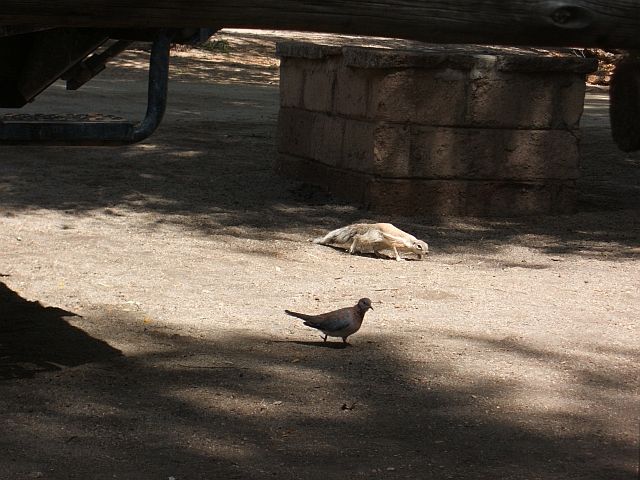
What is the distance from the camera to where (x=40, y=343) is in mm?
4602

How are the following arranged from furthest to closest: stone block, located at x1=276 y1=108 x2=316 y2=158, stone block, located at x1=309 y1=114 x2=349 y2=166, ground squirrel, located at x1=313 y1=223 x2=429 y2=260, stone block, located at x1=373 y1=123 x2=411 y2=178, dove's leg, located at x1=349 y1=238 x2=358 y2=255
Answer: stone block, located at x1=276 y1=108 x2=316 y2=158
stone block, located at x1=309 y1=114 x2=349 y2=166
stone block, located at x1=373 y1=123 x2=411 y2=178
dove's leg, located at x1=349 y1=238 x2=358 y2=255
ground squirrel, located at x1=313 y1=223 x2=429 y2=260

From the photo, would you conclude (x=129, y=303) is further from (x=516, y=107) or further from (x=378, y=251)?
(x=516, y=107)

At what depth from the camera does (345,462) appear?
332 centimetres

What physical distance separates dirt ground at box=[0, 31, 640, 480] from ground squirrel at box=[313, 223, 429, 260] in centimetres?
15

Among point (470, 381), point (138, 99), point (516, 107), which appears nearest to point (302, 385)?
point (470, 381)

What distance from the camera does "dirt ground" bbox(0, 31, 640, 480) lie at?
3422 mm

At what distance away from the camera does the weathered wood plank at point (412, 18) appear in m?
2.96

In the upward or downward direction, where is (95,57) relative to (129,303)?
upward

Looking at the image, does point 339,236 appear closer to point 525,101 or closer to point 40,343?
point 525,101

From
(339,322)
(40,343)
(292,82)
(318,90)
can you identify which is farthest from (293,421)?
(292,82)

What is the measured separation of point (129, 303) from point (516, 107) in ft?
14.1

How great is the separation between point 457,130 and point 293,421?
4.87m

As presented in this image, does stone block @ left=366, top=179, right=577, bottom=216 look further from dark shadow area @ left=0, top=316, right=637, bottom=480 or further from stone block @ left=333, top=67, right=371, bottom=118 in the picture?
dark shadow area @ left=0, top=316, right=637, bottom=480

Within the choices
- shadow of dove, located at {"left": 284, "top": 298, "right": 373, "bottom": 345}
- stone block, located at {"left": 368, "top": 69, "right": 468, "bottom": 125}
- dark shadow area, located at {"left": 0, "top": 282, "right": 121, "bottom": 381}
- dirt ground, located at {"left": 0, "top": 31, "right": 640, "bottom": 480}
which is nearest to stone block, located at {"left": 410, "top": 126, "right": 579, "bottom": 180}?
stone block, located at {"left": 368, "top": 69, "right": 468, "bottom": 125}
